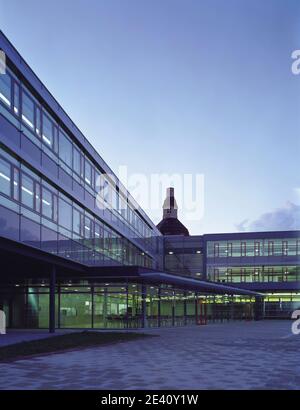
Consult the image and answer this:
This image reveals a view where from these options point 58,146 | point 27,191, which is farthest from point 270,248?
point 27,191

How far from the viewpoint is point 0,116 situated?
2347 cm

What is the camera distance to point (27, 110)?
27.0 meters

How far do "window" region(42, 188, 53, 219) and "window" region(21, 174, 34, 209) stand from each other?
169 cm

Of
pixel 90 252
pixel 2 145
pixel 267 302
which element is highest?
pixel 2 145

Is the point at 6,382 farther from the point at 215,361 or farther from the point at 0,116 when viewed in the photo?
A: the point at 0,116

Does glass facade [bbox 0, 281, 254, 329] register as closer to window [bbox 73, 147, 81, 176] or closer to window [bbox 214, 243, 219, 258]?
window [bbox 73, 147, 81, 176]

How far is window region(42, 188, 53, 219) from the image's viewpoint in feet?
93.8

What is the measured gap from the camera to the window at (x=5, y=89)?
24000 millimetres

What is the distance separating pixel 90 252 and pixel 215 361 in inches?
842

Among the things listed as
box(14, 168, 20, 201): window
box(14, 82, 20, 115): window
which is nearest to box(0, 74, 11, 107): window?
box(14, 82, 20, 115): window

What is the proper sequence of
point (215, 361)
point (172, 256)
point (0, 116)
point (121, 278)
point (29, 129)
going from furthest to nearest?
point (172, 256)
point (121, 278)
point (29, 129)
point (0, 116)
point (215, 361)

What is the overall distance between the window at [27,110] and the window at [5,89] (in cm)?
175

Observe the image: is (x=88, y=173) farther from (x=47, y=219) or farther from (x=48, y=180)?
(x=47, y=219)

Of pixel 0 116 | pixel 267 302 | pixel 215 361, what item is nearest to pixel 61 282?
pixel 0 116
